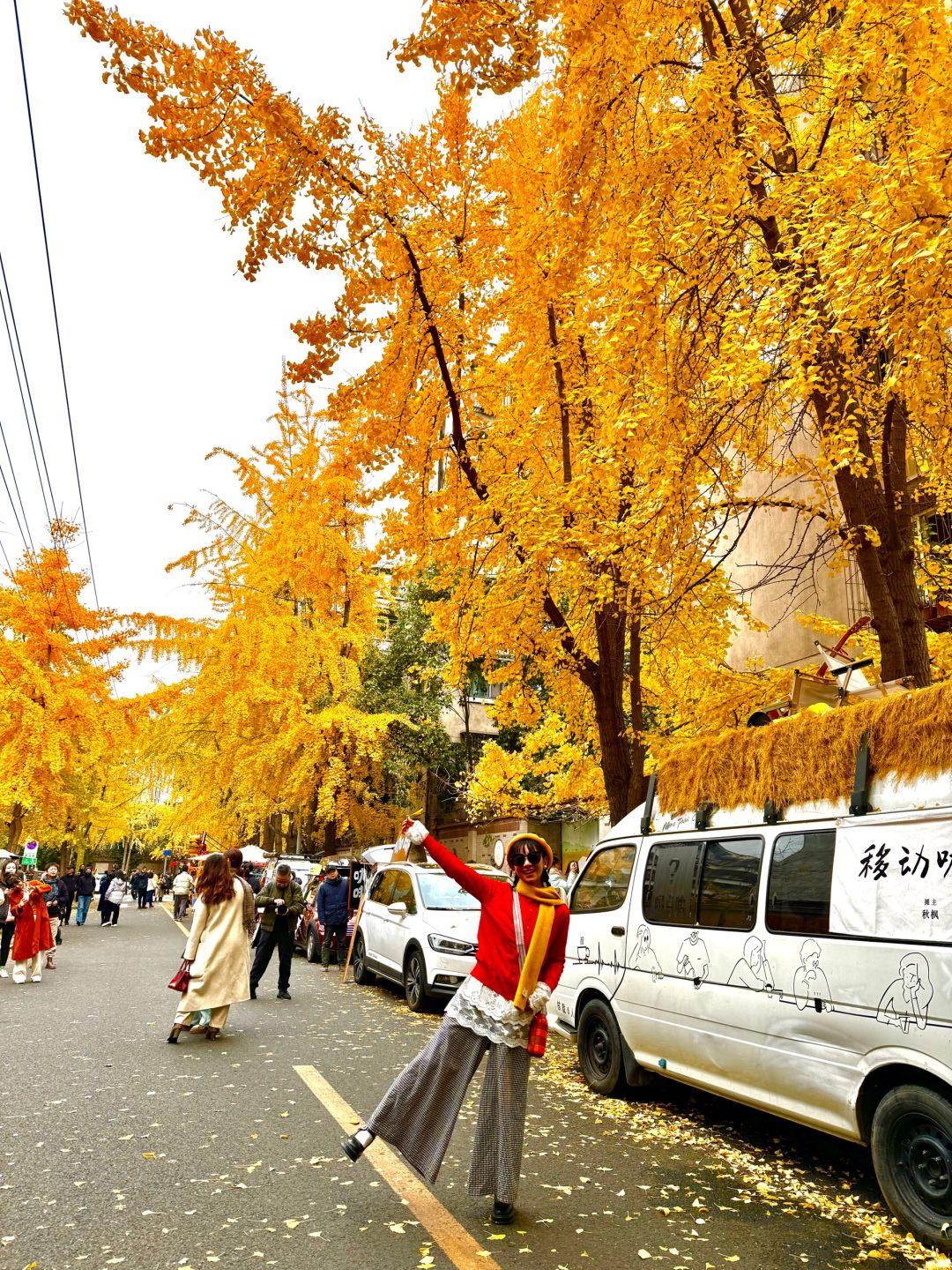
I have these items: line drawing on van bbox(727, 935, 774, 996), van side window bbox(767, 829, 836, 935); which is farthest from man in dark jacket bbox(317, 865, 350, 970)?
van side window bbox(767, 829, 836, 935)

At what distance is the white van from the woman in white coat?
12.4 ft

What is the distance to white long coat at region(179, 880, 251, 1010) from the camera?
29.0 ft

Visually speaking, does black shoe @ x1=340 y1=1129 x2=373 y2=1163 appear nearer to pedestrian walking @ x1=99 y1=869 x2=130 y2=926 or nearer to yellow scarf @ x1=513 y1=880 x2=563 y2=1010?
yellow scarf @ x1=513 y1=880 x2=563 y2=1010

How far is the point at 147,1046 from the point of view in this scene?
8438 millimetres

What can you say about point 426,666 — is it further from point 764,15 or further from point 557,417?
point 764,15

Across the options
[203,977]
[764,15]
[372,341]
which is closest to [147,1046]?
[203,977]

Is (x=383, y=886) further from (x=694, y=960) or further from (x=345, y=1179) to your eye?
(x=345, y=1179)

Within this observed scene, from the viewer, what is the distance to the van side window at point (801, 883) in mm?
5027

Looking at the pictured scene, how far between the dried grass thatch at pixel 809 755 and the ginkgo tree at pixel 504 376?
75.5 inches

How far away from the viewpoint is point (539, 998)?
173 inches

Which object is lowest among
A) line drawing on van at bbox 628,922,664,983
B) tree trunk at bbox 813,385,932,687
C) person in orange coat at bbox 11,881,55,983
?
person in orange coat at bbox 11,881,55,983

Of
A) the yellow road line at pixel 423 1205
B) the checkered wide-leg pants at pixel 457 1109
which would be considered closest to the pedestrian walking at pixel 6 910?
the yellow road line at pixel 423 1205

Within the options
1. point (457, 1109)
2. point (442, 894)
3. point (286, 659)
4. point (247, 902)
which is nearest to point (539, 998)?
point (457, 1109)

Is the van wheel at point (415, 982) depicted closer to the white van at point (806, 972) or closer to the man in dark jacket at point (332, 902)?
the white van at point (806, 972)
